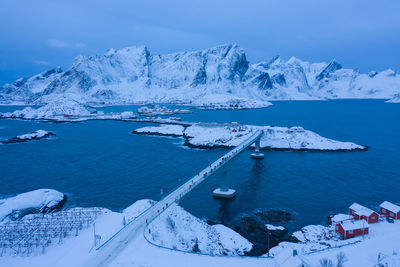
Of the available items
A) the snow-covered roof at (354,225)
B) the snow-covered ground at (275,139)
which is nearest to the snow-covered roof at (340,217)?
the snow-covered roof at (354,225)

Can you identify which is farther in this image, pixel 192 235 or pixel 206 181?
pixel 206 181

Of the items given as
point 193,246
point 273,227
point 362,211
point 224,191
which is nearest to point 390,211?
point 362,211

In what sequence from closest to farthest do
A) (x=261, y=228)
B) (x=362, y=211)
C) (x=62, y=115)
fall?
(x=362, y=211), (x=261, y=228), (x=62, y=115)

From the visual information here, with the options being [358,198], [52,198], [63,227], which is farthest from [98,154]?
[358,198]

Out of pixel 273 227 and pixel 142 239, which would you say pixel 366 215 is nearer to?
pixel 273 227

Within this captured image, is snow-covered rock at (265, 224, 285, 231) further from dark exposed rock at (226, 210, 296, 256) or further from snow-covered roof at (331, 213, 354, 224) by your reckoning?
snow-covered roof at (331, 213, 354, 224)

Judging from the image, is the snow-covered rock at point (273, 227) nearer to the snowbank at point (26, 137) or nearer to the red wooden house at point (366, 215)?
the red wooden house at point (366, 215)
